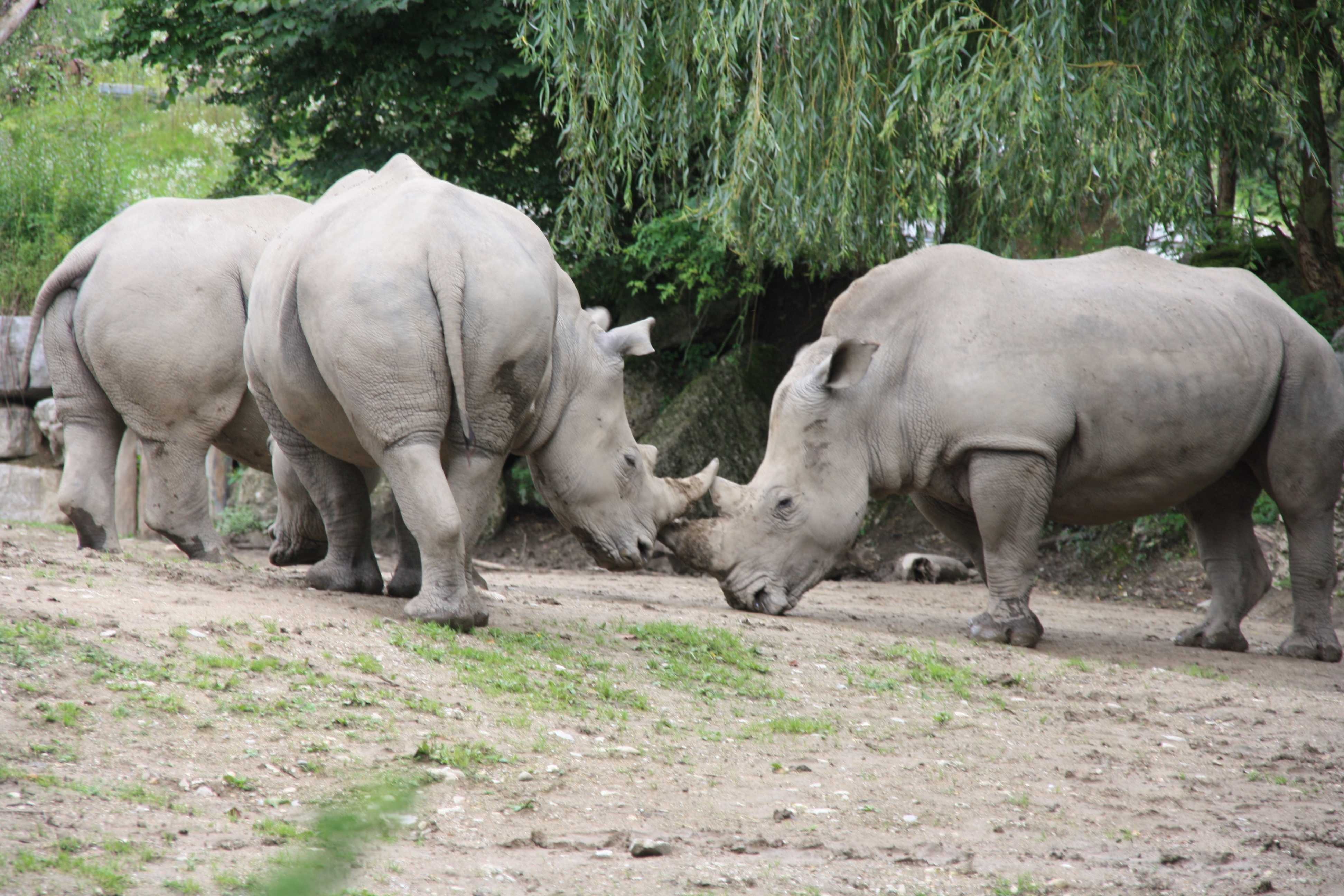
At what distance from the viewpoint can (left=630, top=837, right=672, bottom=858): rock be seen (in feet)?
10.5

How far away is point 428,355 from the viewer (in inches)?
198

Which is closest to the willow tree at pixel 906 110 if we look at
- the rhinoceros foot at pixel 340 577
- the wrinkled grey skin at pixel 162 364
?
the wrinkled grey skin at pixel 162 364

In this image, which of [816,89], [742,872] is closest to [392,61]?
[816,89]

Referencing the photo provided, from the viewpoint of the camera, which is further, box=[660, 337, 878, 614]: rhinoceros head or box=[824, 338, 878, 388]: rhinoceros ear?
box=[660, 337, 878, 614]: rhinoceros head

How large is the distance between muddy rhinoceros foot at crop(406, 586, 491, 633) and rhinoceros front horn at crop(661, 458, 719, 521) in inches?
67.8

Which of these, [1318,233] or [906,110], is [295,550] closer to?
[906,110]

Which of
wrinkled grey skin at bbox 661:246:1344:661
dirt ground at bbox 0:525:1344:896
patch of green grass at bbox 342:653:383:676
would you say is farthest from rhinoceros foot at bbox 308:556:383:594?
patch of green grass at bbox 342:653:383:676

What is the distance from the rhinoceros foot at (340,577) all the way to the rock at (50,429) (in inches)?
319

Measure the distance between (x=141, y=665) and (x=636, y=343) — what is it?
2.85 meters

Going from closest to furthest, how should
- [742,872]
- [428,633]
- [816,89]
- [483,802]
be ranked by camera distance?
1. [742,872]
2. [483,802]
3. [428,633]
4. [816,89]

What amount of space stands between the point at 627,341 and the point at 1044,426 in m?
2.04

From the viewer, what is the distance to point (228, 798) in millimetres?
3295

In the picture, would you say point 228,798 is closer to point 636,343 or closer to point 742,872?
point 742,872

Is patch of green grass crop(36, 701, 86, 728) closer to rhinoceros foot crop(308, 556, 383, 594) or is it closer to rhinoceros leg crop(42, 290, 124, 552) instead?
rhinoceros foot crop(308, 556, 383, 594)
